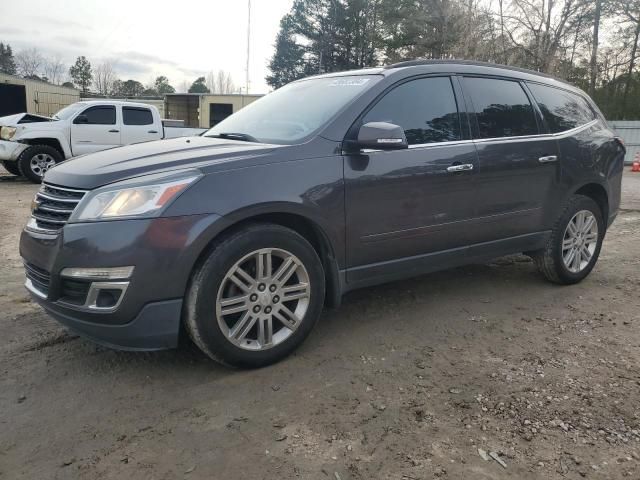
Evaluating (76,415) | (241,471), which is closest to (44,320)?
(76,415)

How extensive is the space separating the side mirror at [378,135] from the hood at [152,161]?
0.51 meters

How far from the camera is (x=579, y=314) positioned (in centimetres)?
400

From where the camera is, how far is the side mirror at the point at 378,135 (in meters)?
3.10

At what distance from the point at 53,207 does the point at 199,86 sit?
7175cm

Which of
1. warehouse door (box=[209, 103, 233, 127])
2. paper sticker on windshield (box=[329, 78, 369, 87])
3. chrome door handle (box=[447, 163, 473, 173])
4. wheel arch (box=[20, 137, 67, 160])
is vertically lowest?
wheel arch (box=[20, 137, 67, 160])

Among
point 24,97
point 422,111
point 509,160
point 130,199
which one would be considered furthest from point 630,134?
point 24,97

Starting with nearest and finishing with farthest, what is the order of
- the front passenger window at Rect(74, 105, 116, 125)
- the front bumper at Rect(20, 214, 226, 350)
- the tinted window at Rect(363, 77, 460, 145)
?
1. the front bumper at Rect(20, 214, 226, 350)
2. the tinted window at Rect(363, 77, 460, 145)
3. the front passenger window at Rect(74, 105, 116, 125)

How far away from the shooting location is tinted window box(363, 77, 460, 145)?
11.4 ft

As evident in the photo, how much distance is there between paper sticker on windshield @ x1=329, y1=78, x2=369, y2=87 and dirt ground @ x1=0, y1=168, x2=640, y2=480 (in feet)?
5.44

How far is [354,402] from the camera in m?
2.67

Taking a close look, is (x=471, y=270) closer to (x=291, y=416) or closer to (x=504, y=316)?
(x=504, y=316)

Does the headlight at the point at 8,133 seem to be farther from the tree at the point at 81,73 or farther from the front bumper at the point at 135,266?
the tree at the point at 81,73

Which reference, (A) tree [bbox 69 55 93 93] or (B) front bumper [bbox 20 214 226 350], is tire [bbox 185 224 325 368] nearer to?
(B) front bumper [bbox 20 214 226 350]

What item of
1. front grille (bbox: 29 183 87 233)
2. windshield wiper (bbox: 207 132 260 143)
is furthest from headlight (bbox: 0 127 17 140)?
front grille (bbox: 29 183 87 233)
